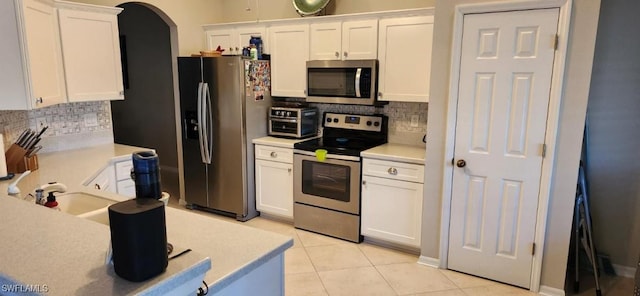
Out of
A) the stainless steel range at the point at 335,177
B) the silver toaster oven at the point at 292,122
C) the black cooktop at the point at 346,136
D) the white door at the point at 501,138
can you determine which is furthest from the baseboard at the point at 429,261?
the silver toaster oven at the point at 292,122

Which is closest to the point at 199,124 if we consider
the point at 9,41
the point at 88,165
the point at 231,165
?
the point at 231,165

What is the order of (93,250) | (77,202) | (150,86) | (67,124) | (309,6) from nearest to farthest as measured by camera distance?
(93,250), (77,202), (67,124), (309,6), (150,86)

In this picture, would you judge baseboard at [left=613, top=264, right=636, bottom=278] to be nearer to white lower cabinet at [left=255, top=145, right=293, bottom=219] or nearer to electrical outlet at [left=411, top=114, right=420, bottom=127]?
electrical outlet at [left=411, top=114, right=420, bottom=127]

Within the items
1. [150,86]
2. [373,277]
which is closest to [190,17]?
[150,86]

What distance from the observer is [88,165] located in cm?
282

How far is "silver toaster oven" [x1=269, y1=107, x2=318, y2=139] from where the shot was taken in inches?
160

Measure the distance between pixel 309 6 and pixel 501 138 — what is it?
7.40 feet

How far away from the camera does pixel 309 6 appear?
156 inches

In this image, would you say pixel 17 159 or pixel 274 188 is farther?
pixel 274 188

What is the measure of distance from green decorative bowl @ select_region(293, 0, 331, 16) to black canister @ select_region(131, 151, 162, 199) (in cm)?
315

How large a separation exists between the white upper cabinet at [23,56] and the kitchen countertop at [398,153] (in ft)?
7.81

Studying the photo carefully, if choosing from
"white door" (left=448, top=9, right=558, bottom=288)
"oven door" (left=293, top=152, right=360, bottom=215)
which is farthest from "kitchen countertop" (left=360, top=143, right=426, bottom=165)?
"white door" (left=448, top=9, right=558, bottom=288)

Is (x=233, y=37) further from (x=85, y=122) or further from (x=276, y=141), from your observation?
(x=85, y=122)

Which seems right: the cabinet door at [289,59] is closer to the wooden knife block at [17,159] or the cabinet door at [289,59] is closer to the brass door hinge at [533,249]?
the wooden knife block at [17,159]
